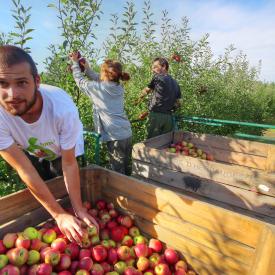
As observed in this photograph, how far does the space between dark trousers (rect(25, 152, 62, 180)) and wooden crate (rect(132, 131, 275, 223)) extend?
4.04ft

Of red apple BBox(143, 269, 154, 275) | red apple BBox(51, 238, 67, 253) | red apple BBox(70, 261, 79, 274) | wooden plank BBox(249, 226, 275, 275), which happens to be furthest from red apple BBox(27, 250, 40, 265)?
wooden plank BBox(249, 226, 275, 275)

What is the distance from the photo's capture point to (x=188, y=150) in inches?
175

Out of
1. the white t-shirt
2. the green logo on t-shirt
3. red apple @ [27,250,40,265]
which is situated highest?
the white t-shirt

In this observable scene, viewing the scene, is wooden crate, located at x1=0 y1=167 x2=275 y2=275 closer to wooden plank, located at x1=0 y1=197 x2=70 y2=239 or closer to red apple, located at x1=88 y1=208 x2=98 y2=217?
wooden plank, located at x1=0 y1=197 x2=70 y2=239

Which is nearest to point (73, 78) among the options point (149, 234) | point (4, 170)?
point (4, 170)

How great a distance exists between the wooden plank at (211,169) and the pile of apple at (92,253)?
Result: 3.58 ft

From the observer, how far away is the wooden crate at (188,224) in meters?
1.65

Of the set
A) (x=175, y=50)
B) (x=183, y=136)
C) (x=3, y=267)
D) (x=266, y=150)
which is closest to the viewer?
(x=3, y=267)

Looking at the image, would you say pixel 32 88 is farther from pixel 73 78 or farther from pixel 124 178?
pixel 73 78

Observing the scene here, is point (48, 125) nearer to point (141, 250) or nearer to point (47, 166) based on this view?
point (47, 166)

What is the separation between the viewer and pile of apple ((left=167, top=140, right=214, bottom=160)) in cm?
436

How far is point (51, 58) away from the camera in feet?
10.4

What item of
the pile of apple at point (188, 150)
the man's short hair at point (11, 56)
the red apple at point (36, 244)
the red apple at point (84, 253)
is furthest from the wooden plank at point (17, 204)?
the pile of apple at point (188, 150)

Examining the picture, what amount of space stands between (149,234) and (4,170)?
5.51 feet
